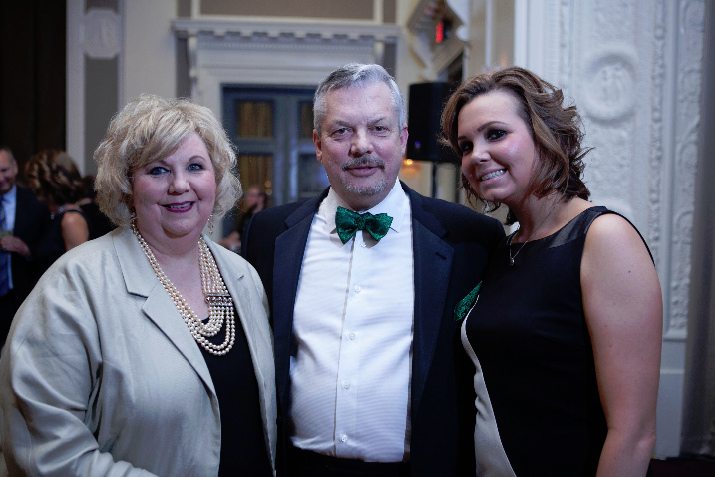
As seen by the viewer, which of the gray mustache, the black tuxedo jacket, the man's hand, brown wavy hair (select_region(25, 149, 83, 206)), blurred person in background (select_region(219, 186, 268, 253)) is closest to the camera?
the black tuxedo jacket

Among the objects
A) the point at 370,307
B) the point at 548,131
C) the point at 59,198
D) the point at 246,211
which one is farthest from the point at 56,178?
the point at 548,131

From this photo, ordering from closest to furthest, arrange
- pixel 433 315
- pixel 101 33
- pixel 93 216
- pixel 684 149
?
pixel 433 315 → pixel 684 149 → pixel 93 216 → pixel 101 33

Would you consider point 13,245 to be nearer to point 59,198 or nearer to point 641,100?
point 59,198

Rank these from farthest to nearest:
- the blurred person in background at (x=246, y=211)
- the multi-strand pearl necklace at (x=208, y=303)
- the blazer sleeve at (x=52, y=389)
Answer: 1. the blurred person in background at (x=246, y=211)
2. the multi-strand pearl necklace at (x=208, y=303)
3. the blazer sleeve at (x=52, y=389)

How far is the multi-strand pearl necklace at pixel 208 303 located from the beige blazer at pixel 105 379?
0.05 metres

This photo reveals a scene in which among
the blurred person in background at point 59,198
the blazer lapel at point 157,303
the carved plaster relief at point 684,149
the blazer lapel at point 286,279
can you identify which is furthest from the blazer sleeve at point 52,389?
the carved plaster relief at point 684,149

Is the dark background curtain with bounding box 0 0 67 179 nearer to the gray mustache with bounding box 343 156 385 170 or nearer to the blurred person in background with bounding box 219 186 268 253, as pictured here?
the blurred person in background with bounding box 219 186 268 253

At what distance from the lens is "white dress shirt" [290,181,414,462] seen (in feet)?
5.90

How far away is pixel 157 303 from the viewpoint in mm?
1560

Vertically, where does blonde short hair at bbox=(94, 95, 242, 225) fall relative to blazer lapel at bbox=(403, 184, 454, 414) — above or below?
above

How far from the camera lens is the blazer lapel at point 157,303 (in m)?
1.53

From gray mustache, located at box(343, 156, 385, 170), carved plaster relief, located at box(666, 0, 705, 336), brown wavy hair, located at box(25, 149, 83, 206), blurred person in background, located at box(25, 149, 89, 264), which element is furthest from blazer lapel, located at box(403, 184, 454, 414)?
brown wavy hair, located at box(25, 149, 83, 206)

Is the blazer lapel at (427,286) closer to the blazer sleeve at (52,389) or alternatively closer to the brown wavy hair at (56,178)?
the blazer sleeve at (52,389)

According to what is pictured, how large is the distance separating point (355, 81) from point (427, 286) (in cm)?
70
